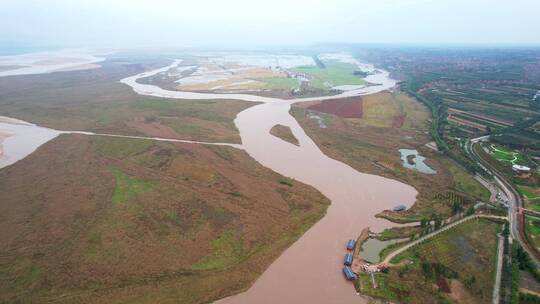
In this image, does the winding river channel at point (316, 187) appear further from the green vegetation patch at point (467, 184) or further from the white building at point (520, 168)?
the white building at point (520, 168)

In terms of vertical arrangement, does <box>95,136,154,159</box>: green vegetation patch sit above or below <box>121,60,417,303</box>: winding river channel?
above

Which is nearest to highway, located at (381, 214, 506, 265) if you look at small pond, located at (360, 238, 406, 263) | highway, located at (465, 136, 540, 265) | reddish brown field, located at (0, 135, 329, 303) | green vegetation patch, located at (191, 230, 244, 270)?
small pond, located at (360, 238, 406, 263)

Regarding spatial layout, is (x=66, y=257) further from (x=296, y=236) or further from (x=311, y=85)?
(x=311, y=85)

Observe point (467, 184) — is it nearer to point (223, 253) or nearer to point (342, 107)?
point (223, 253)

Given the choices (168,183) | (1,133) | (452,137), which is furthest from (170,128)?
(452,137)

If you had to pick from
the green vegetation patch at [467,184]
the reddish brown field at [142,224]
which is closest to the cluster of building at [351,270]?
the reddish brown field at [142,224]

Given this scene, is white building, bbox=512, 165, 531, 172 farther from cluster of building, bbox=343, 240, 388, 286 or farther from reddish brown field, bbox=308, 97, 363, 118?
reddish brown field, bbox=308, 97, 363, 118

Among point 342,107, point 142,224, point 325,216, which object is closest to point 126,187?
point 142,224
